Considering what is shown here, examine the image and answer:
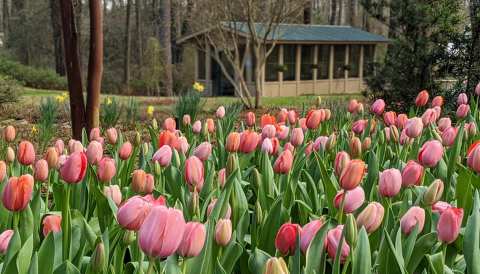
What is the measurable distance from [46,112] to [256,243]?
4.79 meters

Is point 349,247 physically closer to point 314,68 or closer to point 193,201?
point 193,201

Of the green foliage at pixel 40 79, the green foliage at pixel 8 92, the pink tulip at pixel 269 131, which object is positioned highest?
the pink tulip at pixel 269 131

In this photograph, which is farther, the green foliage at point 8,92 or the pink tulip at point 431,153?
the green foliage at point 8,92

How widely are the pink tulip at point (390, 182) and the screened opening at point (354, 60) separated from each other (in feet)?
83.5

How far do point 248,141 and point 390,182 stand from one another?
0.86 meters

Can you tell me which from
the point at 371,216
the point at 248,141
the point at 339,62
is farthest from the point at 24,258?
the point at 339,62

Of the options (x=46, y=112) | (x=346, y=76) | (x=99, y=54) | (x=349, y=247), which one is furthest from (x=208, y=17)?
(x=349, y=247)

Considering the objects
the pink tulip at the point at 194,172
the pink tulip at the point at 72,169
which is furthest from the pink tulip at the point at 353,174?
the pink tulip at the point at 72,169

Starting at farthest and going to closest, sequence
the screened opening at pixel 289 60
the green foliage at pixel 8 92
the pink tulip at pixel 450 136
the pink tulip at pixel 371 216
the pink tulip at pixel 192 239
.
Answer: the screened opening at pixel 289 60
the green foliage at pixel 8 92
the pink tulip at pixel 450 136
the pink tulip at pixel 371 216
the pink tulip at pixel 192 239

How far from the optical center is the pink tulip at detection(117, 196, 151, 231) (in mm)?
1440

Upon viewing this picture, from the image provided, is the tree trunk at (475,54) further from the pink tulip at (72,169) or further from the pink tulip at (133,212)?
the pink tulip at (133,212)

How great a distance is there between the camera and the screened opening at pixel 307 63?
24828 millimetres

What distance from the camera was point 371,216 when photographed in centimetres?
155

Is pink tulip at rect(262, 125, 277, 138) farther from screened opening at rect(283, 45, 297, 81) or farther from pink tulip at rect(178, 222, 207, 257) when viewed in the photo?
screened opening at rect(283, 45, 297, 81)
